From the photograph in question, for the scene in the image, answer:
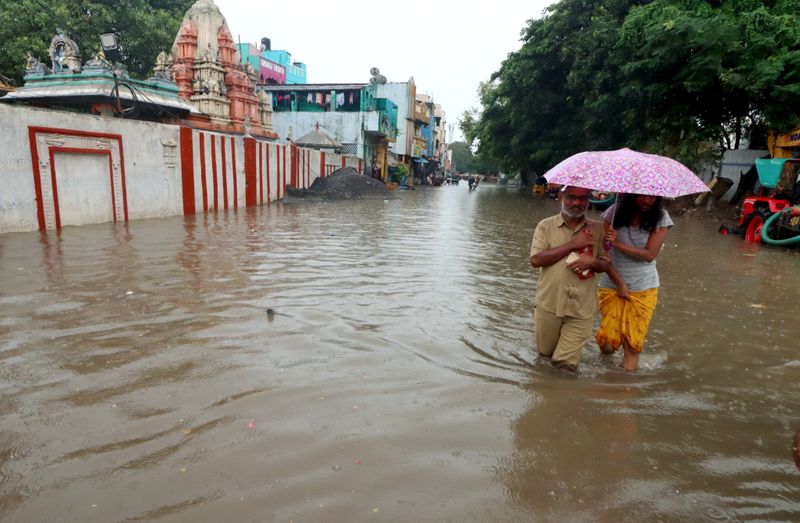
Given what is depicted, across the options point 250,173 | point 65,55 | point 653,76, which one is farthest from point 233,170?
point 653,76

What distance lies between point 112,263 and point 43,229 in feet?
14.0

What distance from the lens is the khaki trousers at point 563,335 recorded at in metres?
3.56

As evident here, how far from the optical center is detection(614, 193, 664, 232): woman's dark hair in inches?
141

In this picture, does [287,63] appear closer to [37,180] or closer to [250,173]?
[250,173]

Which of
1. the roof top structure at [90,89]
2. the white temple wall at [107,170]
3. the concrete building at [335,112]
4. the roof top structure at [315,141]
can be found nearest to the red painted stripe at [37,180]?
the white temple wall at [107,170]

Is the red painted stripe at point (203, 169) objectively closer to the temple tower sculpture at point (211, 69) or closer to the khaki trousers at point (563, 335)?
the temple tower sculpture at point (211, 69)

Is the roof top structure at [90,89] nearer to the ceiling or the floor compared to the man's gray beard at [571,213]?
nearer to the ceiling

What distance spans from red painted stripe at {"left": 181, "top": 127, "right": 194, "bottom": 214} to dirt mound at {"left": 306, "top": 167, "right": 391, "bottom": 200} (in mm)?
7881

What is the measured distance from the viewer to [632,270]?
12.3 feet

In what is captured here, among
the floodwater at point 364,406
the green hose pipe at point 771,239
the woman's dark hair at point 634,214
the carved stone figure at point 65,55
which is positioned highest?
the carved stone figure at point 65,55

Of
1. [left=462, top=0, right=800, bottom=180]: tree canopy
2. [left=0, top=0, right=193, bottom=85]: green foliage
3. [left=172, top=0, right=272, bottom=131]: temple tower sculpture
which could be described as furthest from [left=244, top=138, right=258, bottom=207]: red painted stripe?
[left=462, top=0, right=800, bottom=180]: tree canopy

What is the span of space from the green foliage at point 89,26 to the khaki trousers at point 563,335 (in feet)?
74.4

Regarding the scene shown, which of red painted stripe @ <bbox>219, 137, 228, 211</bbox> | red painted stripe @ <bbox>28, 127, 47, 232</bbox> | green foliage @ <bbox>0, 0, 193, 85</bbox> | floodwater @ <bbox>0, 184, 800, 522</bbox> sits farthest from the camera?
green foliage @ <bbox>0, 0, 193, 85</bbox>

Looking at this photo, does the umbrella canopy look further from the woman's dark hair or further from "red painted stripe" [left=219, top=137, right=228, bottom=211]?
"red painted stripe" [left=219, top=137, right=228, bottom=211]
